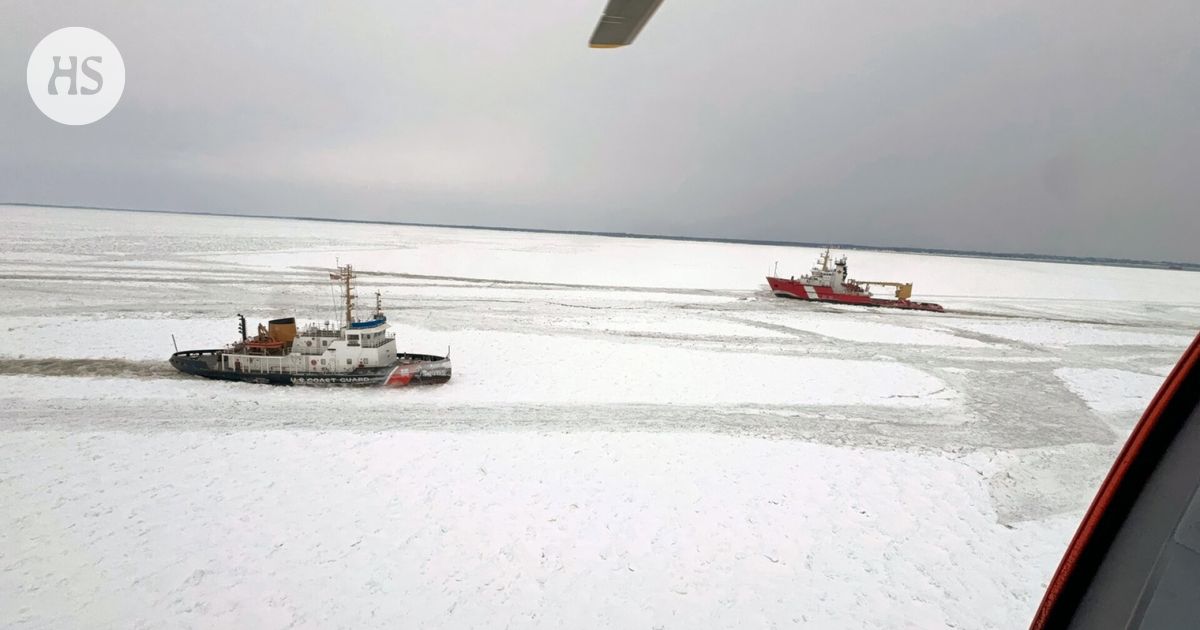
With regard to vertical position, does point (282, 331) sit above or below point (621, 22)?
below

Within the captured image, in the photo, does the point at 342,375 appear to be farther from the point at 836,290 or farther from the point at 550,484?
the point at 836,290

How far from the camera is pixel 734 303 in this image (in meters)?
32.2

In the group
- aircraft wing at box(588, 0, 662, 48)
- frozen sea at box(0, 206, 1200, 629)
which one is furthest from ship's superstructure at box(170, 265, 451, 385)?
aircraft wing at box(588, 0, 662, 48)

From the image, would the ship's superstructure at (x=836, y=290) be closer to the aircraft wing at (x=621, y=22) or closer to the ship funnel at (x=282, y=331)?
the ship funnel at (x=282, y=331)

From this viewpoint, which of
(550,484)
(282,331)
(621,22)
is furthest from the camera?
(282,331)

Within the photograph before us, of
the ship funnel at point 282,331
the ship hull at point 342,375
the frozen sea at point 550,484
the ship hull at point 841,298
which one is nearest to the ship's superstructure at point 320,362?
the ship hull at point 342,375

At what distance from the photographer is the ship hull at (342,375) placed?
13164mm

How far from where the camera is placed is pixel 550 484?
870 centimetres

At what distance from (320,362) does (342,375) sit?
0.92 metres

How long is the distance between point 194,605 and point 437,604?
112 inches

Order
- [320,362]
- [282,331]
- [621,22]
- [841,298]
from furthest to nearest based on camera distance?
[841,298] → [282,331] → [320,362] → [621,22]

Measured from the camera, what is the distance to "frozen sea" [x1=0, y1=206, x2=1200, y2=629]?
6086mm

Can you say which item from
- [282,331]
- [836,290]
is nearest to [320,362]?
[282,331]

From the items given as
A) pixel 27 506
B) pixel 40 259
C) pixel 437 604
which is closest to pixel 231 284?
pixel 40 259
